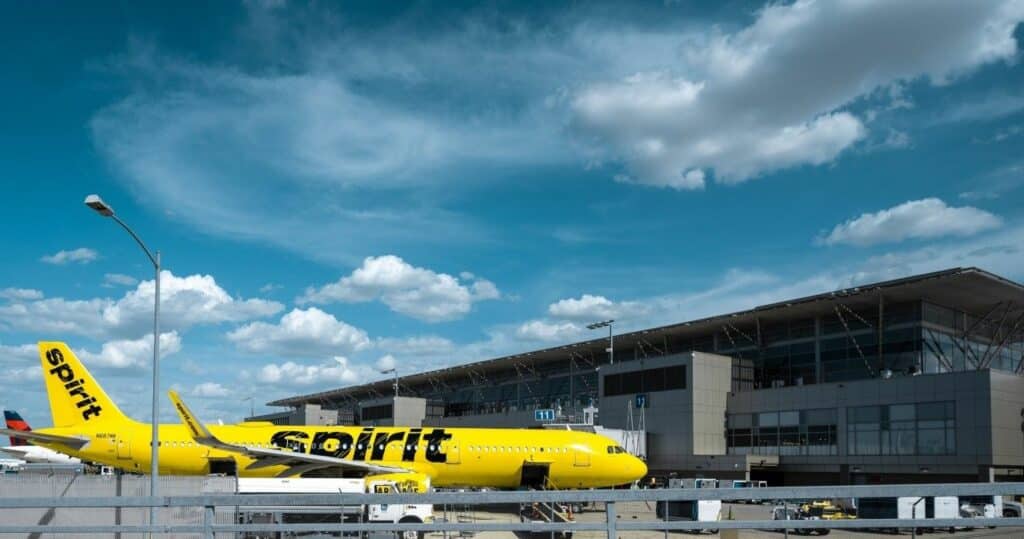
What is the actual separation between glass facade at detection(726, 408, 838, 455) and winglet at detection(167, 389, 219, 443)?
1696 inches

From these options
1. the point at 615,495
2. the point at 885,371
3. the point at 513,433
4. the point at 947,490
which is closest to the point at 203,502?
the point at 615,495

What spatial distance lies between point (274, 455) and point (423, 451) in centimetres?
777

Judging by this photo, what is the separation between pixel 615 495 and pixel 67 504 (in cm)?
537

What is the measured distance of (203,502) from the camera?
8242mm

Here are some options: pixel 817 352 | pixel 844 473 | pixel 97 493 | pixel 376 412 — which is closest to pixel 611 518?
pixel 97 493

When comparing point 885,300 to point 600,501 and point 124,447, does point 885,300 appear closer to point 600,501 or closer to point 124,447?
point 124,447

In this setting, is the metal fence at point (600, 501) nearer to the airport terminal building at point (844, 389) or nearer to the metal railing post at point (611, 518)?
the metal railing post at point (611, 518)

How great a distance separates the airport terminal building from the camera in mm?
56344

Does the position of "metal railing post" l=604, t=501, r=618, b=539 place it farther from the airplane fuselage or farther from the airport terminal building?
the airport terminal building

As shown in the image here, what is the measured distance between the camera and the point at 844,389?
2478 inches

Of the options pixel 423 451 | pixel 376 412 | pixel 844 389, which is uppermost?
pixel 844 389

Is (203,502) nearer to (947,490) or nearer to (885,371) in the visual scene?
(947,490)

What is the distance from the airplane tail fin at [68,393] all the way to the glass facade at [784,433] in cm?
4636

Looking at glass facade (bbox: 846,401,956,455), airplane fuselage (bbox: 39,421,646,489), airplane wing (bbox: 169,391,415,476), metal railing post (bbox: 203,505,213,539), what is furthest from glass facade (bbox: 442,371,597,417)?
metal railing post (bbox: 203,505,213,539)
